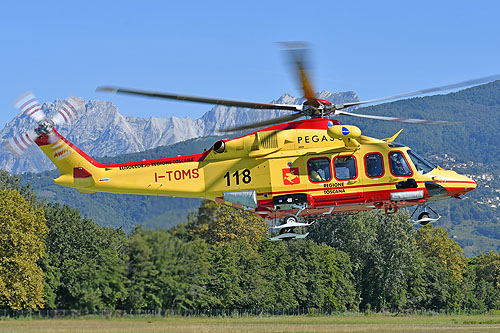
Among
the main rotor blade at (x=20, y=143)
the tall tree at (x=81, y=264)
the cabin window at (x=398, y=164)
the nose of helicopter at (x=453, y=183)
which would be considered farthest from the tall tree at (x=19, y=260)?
the nose of helicopter at (x=453, y=183)

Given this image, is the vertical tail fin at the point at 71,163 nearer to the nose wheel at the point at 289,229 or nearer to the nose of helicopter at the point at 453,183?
the nose wheel at the point at 289,229

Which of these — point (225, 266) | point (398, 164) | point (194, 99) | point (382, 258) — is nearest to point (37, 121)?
point (194, 99)

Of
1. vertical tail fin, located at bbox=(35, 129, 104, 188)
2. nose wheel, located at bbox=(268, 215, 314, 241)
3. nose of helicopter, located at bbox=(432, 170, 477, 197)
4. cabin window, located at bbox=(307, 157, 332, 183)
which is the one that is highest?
vertical tail fin, located at bbox=(35, 129, 104, 188)

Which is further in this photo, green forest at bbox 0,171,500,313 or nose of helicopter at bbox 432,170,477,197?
nose of helicopter at bbox 432,170,477,197

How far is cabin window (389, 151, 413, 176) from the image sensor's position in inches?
1585

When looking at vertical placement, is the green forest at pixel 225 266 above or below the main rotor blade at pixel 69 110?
below

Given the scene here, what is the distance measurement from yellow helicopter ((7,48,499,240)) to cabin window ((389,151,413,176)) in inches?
1.9

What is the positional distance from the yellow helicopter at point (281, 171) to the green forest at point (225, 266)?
2148 millimetres

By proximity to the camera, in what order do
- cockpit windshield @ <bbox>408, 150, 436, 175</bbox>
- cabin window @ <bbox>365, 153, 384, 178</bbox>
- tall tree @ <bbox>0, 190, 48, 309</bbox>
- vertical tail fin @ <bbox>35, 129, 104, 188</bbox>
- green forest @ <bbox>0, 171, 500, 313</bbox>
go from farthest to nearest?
tall tree @ <bbox>0, 190, 48, 309</bbox>
cockpit windshield @ <bbox>408, 150, 436, 175</bbox>
vertical tail fin @ <bbox>35, 129, 104, 188</bbox>
cabin window @ <bbox>365, 153, 384, 178</bbox>
green forest @ <bbox>0, 171, 500, 313</bbox>

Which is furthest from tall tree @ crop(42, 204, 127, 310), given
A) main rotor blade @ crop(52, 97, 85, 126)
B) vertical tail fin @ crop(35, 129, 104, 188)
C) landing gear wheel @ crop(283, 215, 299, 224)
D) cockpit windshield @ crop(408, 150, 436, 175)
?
cockpit windshield @ crop(408, 150, 436, 175)

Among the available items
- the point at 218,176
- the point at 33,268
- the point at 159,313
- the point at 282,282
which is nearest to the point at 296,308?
the point at 282,282

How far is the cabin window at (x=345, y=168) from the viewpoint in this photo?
39.7 m

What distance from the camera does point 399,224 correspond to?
355ft

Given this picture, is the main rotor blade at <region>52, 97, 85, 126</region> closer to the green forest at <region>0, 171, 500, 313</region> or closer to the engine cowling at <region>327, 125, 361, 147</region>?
the green forest at <region>0, 171, 500, 313</region>
